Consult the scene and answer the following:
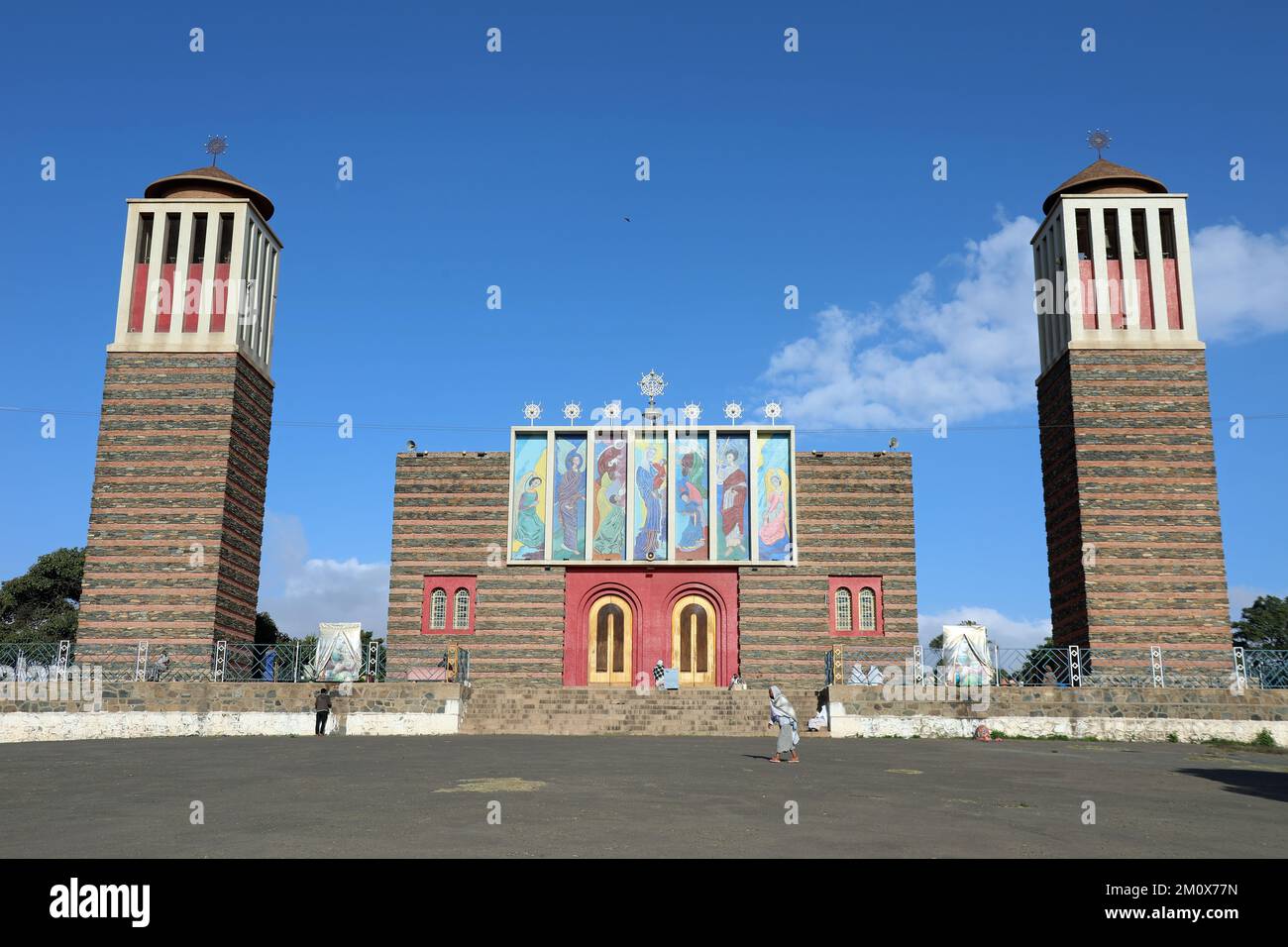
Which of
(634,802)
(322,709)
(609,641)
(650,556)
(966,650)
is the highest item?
(650,556)

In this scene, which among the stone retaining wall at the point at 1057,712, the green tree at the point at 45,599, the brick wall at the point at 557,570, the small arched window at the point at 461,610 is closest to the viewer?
the stone retaining wall at the point at 1057,712

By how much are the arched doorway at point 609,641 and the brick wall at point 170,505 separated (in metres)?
10.7

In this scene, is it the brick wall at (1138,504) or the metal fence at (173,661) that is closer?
the metal fence at (173,661)

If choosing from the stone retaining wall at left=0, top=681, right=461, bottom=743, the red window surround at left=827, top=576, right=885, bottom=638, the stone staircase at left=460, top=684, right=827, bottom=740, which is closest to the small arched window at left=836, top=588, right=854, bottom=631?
the red window surround at left=827, top=576, right=885, bottom=638

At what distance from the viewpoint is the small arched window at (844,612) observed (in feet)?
107

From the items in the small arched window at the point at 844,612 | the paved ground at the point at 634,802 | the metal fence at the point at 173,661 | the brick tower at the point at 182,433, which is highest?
the brick tower at the point at 182,433

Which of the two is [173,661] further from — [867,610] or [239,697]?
[867,610]

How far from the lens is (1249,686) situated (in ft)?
78.0

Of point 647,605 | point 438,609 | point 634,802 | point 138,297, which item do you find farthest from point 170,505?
point 634,802

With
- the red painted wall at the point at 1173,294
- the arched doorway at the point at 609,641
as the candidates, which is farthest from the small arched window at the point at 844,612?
the red painted wall at the point at 1173,294

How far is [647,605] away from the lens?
108 ft

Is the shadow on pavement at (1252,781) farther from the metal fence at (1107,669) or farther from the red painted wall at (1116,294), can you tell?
the red painted wall at (1116,294)

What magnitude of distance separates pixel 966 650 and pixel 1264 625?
44.3 metres
